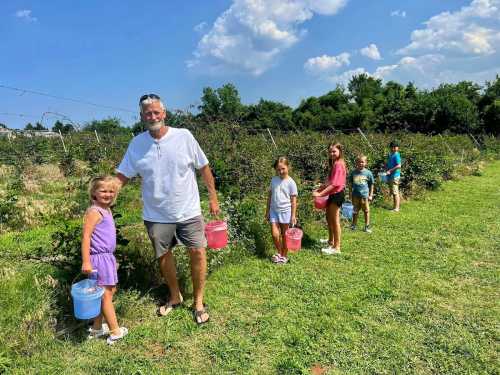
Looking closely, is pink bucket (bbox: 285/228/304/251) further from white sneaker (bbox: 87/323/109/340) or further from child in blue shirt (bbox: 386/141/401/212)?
child in blue shirt (bbox: 386/141/401/212)

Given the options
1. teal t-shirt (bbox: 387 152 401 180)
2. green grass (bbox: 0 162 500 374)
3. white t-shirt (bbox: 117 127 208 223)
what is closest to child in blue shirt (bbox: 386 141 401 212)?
teal t-shirt (bbox: 387 152 401 180)

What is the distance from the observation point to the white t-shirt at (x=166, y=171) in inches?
113

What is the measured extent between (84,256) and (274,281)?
6.67 feet

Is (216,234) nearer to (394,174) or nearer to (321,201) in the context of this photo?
(321,201)

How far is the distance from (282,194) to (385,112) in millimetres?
35636

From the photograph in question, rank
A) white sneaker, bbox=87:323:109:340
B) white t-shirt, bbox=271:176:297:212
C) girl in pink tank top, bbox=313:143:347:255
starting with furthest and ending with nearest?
girl in pink tank top, bbox=313:143:347:255
white t-shirt, bbox=271:176:297:212
white sneaker, bbox=87:323:109:340

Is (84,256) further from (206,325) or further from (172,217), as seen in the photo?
(206,325)

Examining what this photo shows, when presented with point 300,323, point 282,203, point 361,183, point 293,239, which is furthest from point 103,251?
point 361,183

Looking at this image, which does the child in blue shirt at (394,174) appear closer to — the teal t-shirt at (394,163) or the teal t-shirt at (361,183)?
the teal t-shirt at (394,163)

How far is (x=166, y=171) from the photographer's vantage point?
288 cm

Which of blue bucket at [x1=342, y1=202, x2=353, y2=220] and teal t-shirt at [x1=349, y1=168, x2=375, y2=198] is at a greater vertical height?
teal t-shirt at [x1=349, y1=168, x2=375, y2=198]

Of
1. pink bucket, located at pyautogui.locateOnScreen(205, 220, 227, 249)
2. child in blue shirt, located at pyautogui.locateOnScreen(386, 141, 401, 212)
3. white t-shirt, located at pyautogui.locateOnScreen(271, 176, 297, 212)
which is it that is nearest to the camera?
pink bucket, located at pyautogui.locateOnScreen(205, 220, 227, 249)

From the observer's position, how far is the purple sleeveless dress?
282cm

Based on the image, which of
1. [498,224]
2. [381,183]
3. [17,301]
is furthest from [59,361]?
[381,183]
